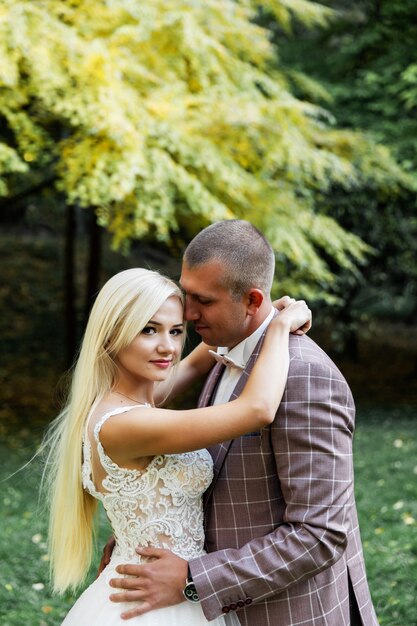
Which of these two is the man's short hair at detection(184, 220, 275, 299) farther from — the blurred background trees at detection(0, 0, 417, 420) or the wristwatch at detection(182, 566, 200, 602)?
the blurred background trees at detection(0, 0, 417, 420)

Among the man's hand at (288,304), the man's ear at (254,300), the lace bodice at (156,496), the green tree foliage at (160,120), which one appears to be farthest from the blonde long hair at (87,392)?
the green tree foliage at (160,120)

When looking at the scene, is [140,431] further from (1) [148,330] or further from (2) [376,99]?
(2) [376,99]

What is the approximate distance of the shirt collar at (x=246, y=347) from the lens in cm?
271

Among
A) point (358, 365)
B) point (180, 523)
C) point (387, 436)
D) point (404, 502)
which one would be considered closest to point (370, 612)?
point (180, 523)

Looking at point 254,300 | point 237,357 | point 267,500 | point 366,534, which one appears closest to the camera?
point 267,500

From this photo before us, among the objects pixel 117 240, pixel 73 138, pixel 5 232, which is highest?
pixel 73 138

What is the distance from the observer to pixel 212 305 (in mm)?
2619

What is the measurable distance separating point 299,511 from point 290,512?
0.10 feet

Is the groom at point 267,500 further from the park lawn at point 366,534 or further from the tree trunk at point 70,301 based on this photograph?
the tree trunk at point 70,301

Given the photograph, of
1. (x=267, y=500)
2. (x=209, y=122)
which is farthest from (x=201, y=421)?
(x=209, y=122)

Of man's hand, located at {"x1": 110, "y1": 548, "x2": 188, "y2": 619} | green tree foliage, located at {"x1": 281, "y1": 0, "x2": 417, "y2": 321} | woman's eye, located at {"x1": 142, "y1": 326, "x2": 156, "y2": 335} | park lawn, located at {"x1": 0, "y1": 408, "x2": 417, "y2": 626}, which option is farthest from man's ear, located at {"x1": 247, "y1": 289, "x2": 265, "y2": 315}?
green tree foliage, located at {"x1": 281, "y1": 0, "x2": 417, "y2": 321}

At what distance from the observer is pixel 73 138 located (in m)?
9.02

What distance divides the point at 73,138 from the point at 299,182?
312 centimetres

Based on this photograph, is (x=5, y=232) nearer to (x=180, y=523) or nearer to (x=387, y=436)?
(x=387, y=436)
